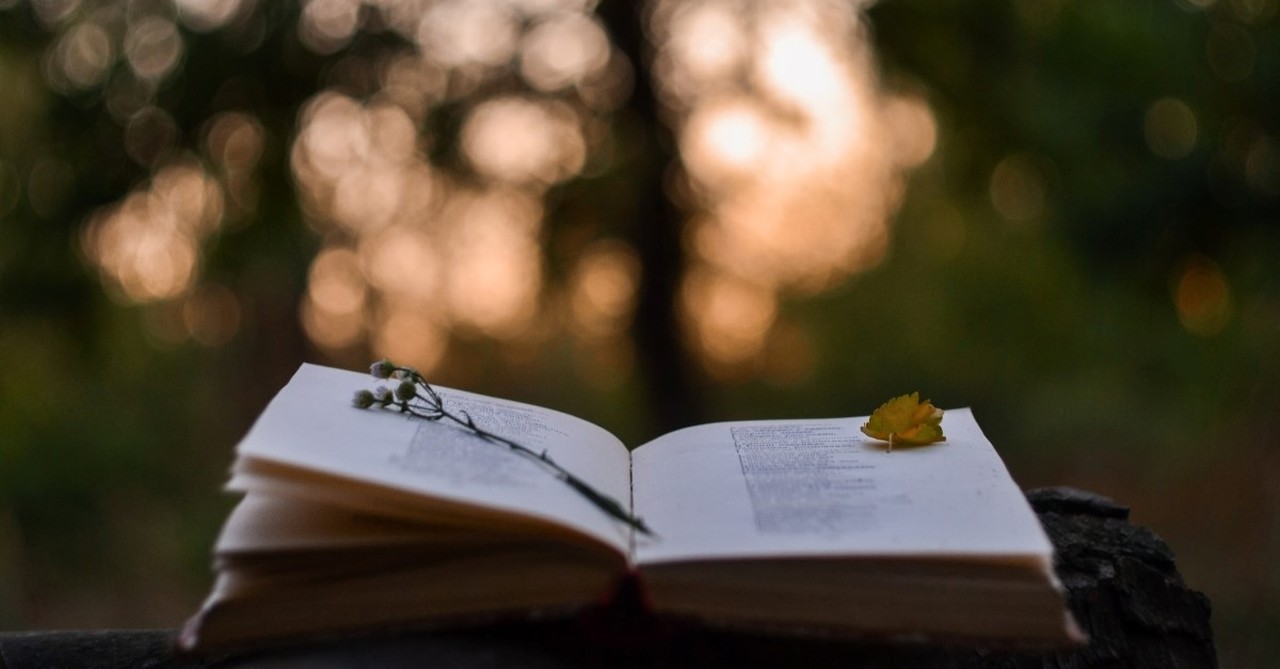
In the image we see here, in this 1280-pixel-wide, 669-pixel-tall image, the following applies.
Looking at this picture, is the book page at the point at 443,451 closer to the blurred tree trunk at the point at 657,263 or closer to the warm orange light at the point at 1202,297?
the blurred tree trunk at the point at 657,263

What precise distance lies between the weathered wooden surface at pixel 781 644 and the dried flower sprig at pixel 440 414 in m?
0.08

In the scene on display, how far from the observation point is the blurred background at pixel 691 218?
9.43 feet

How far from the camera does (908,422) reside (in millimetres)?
886

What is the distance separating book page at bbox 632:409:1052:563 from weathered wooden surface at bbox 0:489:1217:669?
0.09 m

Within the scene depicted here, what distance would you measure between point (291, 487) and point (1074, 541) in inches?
28.3

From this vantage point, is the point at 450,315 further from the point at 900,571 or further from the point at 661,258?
the point at 900,571

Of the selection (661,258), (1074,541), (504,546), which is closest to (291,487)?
(504,546)

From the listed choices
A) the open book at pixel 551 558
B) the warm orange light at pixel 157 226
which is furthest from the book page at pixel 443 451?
the warm orange light at pixel 157 226

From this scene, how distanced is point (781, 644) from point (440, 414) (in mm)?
336

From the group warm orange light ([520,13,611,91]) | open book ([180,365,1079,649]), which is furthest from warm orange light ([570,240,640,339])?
open book ([180,365,1079,649])

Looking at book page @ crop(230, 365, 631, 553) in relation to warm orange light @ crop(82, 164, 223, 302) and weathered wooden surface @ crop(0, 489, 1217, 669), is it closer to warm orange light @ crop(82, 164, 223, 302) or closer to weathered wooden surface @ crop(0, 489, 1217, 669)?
weathered wooden surface @ crop(0, 489, 1217, 669)

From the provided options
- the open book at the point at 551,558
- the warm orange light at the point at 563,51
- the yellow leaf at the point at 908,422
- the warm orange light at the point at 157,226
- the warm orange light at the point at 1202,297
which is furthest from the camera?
the warm orange light at the point at 1202,297

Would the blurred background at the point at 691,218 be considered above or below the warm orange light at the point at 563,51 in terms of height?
below

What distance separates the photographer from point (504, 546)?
2.16 feet
